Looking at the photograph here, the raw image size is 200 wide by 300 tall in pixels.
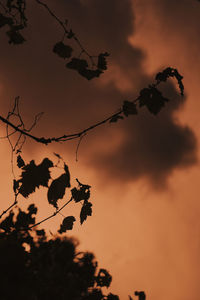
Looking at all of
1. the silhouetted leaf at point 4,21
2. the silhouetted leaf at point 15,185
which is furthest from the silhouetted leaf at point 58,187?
the silhouetted leaf at point 4,21

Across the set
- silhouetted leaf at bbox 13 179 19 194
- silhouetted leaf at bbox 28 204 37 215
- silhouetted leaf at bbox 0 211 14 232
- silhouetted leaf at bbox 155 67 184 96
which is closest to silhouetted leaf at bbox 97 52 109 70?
silhouetted leaf at bbox 155 67 184 96

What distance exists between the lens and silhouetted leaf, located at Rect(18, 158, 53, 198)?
3420 mm

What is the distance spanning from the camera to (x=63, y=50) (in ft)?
11.3

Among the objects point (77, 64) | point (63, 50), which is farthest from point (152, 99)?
point (63, 50)

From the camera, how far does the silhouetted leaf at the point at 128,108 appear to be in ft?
12.5

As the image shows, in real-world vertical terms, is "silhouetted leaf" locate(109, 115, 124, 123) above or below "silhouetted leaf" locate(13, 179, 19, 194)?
above

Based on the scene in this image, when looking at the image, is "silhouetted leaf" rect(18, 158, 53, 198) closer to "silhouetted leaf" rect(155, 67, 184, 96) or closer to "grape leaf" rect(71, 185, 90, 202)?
"grape leaf" rect(71, 185, 90, 202)

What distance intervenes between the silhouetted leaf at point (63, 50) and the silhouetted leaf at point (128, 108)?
2.92 feet

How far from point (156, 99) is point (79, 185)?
61.9 inches

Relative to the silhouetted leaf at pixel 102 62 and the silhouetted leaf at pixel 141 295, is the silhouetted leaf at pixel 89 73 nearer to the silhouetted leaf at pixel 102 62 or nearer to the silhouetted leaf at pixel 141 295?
the silhouetted leaf at pixel 102 62

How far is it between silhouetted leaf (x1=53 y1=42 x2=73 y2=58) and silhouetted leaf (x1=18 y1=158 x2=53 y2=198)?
46.1 inches

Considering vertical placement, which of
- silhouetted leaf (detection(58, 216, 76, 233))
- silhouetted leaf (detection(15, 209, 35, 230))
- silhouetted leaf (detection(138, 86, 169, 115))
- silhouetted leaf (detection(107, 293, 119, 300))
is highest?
silhouetted leaf (detection(138, 86, 169, 115))

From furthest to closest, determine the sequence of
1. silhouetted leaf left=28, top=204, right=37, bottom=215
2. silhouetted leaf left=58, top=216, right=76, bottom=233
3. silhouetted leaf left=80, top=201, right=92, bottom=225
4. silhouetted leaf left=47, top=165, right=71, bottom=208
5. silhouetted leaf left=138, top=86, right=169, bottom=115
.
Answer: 1. silhouetted leaf left=28, top=204, right=37, bottom=215
2. silhouetted leaf left=58, top=216, right=76, bottom=233
3. silhouetted leaf left=80, top=201, right=92, bottom=225
4. silhouetted leaf left=138, top=86, right=169, bottom=115
5. silhouetted leaf left=47, top=165, right=71, bottom=208

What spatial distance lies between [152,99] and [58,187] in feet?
4.74
